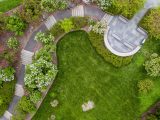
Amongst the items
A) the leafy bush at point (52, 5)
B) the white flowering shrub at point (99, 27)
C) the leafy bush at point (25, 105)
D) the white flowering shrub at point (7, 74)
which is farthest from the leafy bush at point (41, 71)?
Answer: the white flowering shrub at point (99, 27)

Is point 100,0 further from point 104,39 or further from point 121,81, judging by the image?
point 121,81

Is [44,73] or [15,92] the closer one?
[44,73]

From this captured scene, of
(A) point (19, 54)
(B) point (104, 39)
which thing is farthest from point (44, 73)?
(B) point (104, 39)

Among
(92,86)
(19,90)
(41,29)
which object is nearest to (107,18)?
(41,29)

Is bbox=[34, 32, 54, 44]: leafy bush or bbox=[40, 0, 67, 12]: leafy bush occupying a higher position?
bbox=[40, 0, 67, 12]: leafy bush

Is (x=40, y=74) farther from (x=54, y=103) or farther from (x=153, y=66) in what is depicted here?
(x=153, y=66)

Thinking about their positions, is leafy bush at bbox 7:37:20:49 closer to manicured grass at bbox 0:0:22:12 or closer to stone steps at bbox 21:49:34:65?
stone steps at bbox 21:49:34:65

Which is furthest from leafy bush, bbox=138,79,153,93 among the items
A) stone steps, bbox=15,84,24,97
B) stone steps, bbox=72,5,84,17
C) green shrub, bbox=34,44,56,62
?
stone steps, bbox=15,84,24,97
